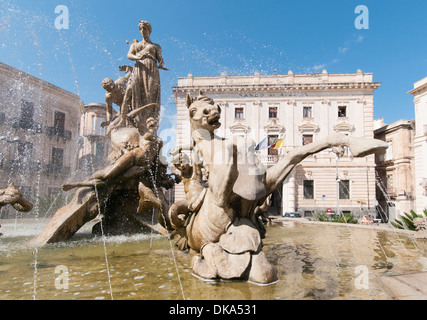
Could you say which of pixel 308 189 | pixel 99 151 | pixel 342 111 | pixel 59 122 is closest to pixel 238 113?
pixel 308 189

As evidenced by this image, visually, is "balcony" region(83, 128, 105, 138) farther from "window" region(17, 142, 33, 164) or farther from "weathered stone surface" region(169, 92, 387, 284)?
"weathered stone surface" region(169, 92, 387, 284)

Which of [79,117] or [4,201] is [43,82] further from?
[4,201]

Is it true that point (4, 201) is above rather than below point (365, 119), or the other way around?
below

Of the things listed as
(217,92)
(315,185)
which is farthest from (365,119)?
(217,92)

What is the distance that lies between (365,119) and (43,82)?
32690 mm

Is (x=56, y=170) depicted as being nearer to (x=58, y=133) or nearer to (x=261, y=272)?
(x=58, y=133)

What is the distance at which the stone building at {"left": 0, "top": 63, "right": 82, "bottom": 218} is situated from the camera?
923 inches

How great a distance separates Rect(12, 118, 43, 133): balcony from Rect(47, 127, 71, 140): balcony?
826 millimetres

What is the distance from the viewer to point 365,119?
2980cm

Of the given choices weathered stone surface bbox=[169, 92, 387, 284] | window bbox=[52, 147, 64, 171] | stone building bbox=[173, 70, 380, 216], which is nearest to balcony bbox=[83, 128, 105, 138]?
window bbox=[52, 147, 64, 171]

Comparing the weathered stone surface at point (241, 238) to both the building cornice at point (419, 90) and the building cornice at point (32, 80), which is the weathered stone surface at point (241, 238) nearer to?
the building cornice at point (32, 80)

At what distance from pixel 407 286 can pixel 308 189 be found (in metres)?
28.6

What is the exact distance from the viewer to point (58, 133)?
90.6ft
